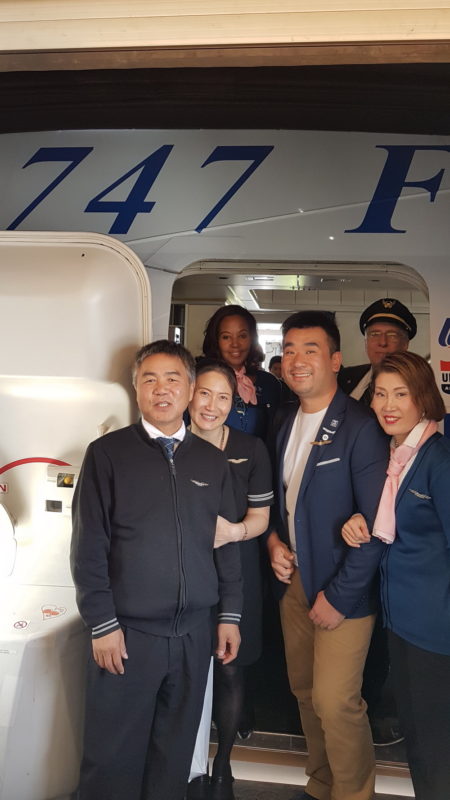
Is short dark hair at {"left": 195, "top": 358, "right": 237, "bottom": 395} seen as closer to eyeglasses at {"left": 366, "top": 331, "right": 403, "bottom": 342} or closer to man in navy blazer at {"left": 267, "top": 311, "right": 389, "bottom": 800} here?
man in navy blazer at {"left": 267, "top": 311, "right": 389, "bottom": 800}

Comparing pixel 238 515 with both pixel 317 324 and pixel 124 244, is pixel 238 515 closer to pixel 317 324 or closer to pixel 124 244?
pixel 317 324

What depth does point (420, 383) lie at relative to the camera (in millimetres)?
1825

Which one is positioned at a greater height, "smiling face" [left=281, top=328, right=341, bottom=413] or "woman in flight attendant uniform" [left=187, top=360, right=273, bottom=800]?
"smiling face" [left=281, top=328, right=341, bottom=413]

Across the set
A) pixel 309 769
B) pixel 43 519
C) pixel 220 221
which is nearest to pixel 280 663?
pixel 309 769

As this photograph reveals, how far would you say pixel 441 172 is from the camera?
2.68 meters

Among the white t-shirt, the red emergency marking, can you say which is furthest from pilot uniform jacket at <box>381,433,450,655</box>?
the red emergency marking

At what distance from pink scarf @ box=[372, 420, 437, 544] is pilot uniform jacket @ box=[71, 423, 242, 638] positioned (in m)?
0.55

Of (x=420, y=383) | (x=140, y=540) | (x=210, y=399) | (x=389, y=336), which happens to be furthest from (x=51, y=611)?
(x=389, y=336)

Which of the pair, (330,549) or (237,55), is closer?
(237,55)

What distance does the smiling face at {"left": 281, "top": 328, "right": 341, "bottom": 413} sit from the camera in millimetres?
2059

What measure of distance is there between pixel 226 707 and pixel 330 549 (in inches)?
29.6

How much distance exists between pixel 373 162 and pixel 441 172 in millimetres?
316

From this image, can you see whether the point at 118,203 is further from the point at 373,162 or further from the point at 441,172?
the point at 441,172

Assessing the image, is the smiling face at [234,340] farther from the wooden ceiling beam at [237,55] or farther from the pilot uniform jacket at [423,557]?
the wooden ceiling beam at [237,55]
